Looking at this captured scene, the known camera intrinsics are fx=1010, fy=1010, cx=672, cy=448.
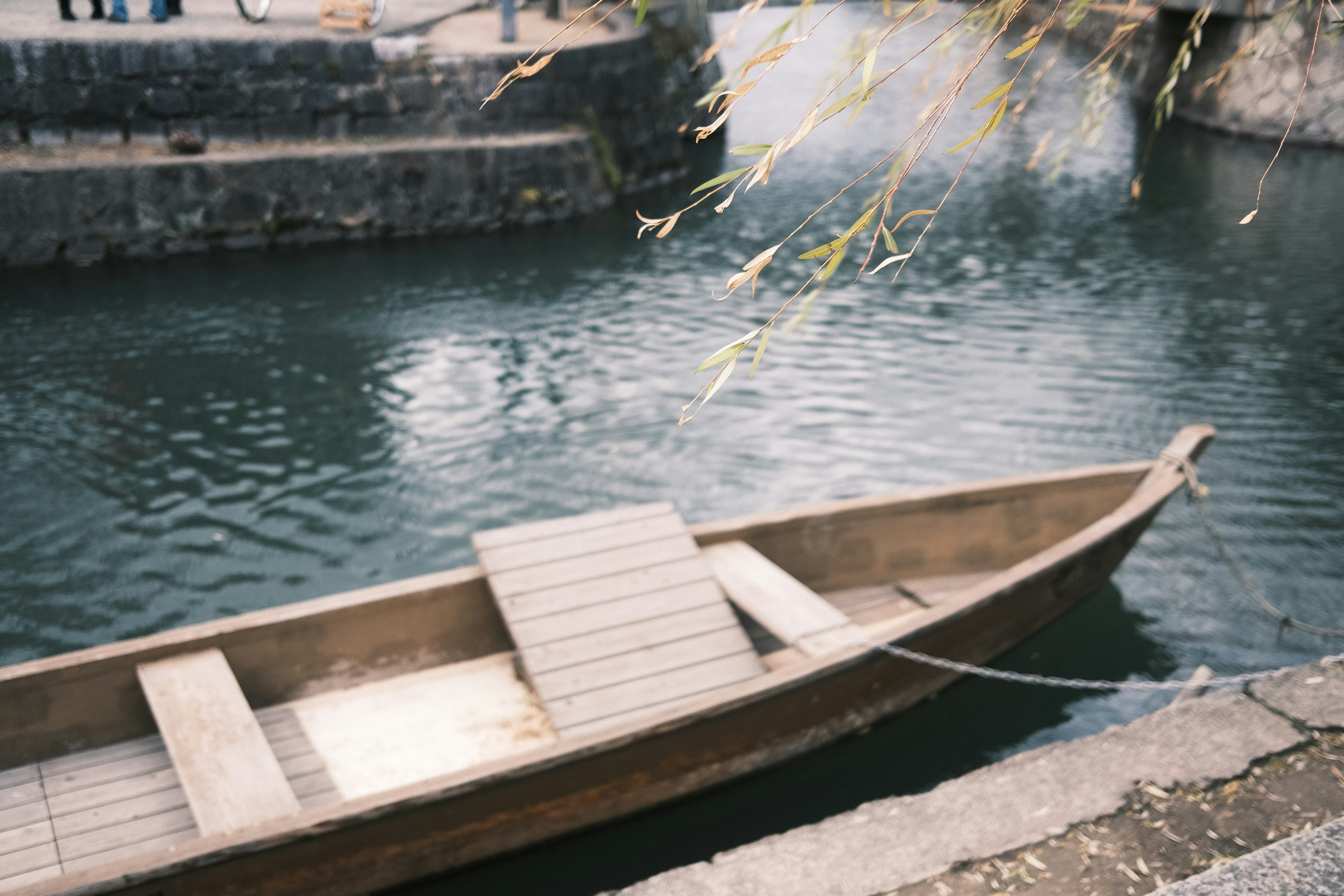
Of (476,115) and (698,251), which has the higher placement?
(476,115)

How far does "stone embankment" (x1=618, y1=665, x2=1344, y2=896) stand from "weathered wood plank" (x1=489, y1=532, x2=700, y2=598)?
67.0 inches

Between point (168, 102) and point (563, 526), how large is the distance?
31.7ft

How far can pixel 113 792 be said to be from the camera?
141 inches

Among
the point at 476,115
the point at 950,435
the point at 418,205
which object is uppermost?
the point at 476,115

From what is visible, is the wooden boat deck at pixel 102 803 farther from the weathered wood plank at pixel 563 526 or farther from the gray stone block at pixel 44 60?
the gray stone block at pixel 44 60

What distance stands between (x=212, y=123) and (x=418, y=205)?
247 cm

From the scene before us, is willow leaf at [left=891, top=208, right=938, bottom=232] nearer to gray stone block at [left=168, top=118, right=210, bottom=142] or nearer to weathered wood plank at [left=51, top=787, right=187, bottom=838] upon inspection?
weathered wood plank at [left=51, top=787, right=187, bottom=838]

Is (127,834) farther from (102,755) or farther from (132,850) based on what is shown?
(102,755)

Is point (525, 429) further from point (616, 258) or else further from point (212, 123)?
point (212, 123)

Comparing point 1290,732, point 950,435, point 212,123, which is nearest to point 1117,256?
point 950,435

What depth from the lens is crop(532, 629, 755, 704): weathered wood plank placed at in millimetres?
3924

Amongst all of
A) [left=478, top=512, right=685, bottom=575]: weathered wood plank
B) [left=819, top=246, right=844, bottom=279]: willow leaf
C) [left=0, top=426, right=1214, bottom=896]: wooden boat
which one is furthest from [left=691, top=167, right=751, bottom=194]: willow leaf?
[left=478, top=512, right=685, bottom=575]: weathered wood plank

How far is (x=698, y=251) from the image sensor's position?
39.7 ft

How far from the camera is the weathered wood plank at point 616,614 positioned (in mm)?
4129
